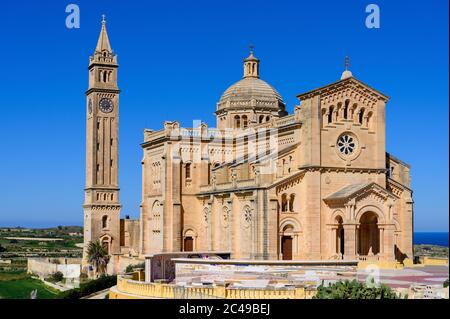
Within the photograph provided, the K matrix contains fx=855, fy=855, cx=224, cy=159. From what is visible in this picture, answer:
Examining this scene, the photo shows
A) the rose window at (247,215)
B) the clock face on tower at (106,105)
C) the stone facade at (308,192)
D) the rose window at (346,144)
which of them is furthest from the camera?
the clock face on tower at (106,105)

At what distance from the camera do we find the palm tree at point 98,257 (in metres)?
76.2

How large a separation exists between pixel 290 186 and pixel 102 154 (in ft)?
96.6

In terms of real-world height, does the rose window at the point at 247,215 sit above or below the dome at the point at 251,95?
below

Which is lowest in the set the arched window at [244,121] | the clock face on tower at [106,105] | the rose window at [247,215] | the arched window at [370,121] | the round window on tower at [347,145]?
the rose window at [247,215]

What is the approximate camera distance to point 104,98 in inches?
3132

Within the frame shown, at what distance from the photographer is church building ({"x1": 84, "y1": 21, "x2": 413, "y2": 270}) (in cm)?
5422

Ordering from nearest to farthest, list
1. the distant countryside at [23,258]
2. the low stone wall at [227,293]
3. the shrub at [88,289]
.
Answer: the low stone wall at [227,293] < the shrub at [88,289] < the distant countryside at [23,258]

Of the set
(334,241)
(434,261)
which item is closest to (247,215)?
(334,241)

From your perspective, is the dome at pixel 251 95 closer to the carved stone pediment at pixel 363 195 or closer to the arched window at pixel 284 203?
the arched window at pixel 284 203

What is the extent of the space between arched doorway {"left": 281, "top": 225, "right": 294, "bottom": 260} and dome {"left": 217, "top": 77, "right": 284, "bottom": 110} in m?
20.1

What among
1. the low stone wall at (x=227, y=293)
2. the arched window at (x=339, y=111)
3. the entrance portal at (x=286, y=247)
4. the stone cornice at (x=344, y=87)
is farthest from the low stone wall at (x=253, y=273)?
the arched window at (x=339, y=111)

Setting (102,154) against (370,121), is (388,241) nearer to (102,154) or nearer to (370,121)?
(370,121)
